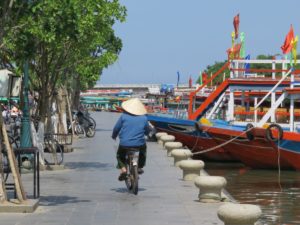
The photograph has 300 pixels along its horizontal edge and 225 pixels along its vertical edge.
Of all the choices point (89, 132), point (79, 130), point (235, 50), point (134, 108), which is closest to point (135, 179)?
point (134, 108)

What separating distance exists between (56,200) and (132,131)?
1.85 m

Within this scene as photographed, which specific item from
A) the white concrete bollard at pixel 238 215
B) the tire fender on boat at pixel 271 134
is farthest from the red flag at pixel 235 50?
the white concrete bollard at pixel 238 215

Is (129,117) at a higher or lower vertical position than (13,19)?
lower

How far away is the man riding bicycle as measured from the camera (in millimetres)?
13062

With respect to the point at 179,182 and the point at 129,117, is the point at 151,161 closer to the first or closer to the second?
the point at 179,182

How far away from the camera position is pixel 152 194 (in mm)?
13133

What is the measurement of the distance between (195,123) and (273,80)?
11.1 feet

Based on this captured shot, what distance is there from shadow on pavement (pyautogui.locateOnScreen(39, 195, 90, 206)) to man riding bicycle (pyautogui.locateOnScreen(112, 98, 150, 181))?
120cm

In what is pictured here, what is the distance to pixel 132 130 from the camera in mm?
13094

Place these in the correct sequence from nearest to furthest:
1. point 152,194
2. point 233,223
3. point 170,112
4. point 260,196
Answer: point 233,223, point 152,194, point 260,196, point 170,112

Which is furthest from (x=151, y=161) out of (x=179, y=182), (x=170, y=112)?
(x=170, y=112)

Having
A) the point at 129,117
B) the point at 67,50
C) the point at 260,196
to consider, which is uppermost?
the point at 67,50

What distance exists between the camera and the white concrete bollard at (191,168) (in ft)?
49.8

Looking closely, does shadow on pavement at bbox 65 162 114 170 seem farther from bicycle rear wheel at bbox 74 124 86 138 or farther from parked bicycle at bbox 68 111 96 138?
bicycle rear wheel at bbox 74 124 86 138
